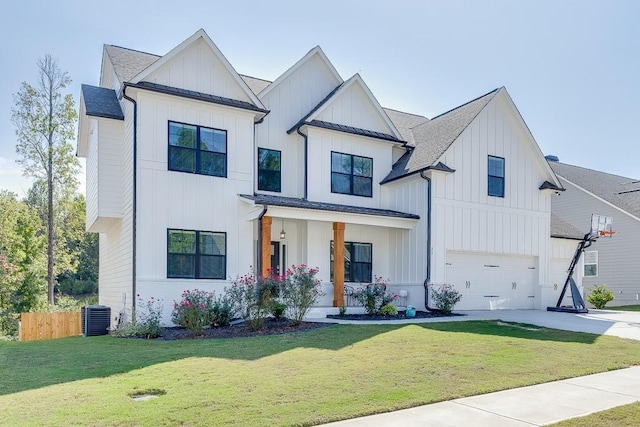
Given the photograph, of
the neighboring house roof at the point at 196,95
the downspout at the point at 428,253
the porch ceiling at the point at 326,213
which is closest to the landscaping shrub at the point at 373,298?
the downspout at the point at 428,253

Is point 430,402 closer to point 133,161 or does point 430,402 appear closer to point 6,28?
point 133,161

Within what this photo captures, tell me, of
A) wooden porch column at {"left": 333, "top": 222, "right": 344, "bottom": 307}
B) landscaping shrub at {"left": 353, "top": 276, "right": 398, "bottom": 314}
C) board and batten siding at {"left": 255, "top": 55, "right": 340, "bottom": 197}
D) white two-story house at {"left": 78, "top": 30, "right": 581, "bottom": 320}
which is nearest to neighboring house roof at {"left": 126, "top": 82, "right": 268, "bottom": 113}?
white two-story house at {"left": 78, "top": 30, "right": 581, "bottom": 320}

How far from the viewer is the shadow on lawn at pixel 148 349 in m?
7.61

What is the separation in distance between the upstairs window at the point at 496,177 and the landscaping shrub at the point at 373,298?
5.84 meters

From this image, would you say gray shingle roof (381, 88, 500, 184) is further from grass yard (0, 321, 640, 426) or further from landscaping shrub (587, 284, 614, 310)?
landscaping shrub (587, 284, 614, 310)

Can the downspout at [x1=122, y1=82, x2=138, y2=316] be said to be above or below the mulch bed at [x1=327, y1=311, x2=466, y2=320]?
above

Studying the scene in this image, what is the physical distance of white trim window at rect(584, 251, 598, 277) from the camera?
88.1 feet

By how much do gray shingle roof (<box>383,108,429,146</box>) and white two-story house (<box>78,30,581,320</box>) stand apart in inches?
11.7

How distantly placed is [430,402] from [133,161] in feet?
34.5

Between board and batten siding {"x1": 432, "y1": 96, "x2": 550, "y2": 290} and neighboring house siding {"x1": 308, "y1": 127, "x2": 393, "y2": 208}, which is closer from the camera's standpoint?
neighboring house siding {"x1": 308, "y1": 127, "x2": 393, "y2": 208}

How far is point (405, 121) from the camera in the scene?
22297 millimetres

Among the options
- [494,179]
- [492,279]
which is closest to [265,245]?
[492,279]

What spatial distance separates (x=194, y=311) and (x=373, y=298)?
600cm

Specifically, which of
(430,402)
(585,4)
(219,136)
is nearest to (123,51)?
(219,136)
